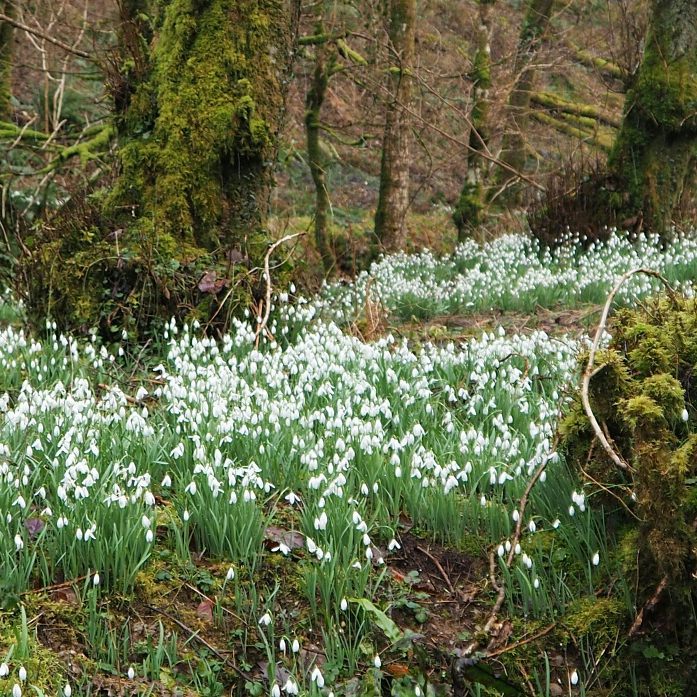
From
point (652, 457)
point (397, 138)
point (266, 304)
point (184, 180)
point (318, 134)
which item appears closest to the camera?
point (652, 457)

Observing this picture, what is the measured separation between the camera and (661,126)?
9.19m

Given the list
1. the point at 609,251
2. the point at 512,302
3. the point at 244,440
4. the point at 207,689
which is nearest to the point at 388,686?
the point at 207,689

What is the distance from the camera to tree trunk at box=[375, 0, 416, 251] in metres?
10.6

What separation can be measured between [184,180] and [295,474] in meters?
3.36

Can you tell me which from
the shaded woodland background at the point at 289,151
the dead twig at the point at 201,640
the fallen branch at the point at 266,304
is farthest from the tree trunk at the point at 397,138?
the dead twig at the point at 201,640

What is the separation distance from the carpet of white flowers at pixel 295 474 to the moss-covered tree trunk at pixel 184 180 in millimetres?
654

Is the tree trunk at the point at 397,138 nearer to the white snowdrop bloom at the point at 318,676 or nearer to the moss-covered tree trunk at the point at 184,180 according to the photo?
the moss-covered tree trunk at the point at 184,180

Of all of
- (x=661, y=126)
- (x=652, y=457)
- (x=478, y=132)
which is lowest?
(x=652, y=457)

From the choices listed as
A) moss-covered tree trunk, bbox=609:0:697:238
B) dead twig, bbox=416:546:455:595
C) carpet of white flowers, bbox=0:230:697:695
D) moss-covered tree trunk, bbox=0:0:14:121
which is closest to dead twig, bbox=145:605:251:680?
carpet of white flowers, bbox=0:230:697:695

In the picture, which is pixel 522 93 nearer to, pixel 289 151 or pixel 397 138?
pixel 397 138

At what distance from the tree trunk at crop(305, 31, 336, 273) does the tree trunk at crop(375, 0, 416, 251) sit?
76 centimetres

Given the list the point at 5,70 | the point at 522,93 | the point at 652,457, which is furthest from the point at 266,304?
the point at 522,93

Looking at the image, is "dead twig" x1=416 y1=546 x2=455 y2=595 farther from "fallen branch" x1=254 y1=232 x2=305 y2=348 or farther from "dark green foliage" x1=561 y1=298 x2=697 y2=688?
"fallen branch" x1=254 y1=232 x2=305 y2=348

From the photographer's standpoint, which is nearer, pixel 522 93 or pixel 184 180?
pixel 184 180
